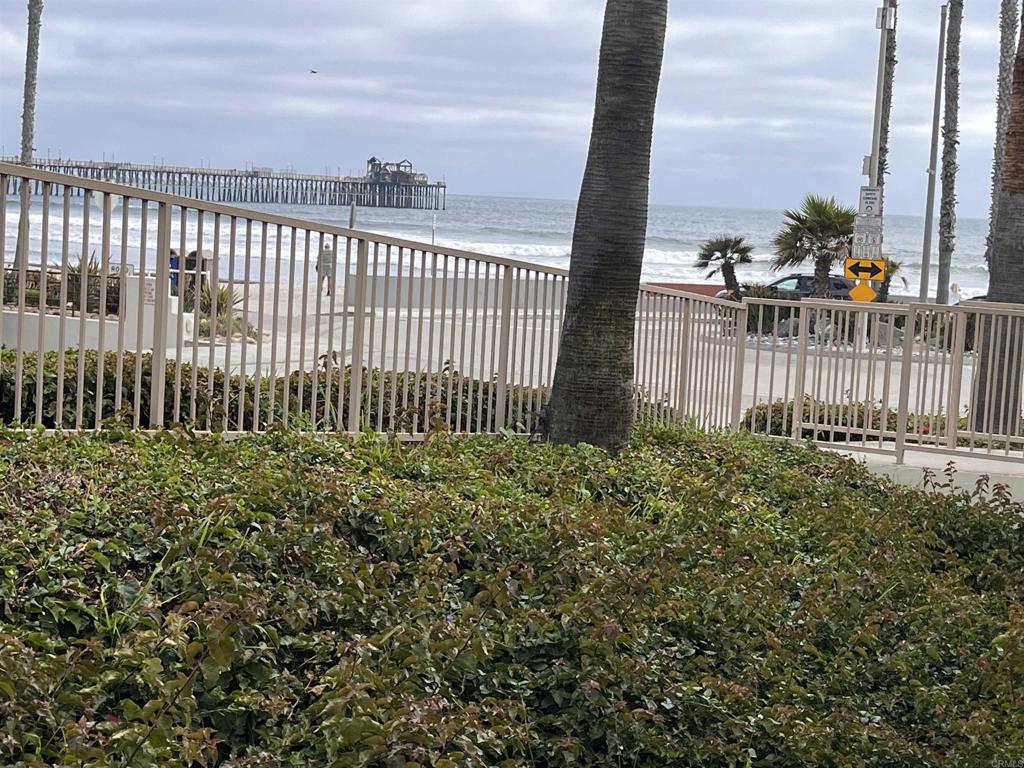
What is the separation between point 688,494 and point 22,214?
396 centimetres

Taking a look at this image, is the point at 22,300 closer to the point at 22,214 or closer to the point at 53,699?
the point at 22,214

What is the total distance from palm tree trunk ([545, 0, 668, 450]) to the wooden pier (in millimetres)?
108318

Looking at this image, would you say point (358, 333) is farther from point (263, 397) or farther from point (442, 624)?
point (442, 624)

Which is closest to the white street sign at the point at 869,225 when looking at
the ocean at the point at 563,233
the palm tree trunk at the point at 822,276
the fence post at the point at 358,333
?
the palm tree trunk at the point at 822,276

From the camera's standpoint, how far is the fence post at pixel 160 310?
7418 millimetres

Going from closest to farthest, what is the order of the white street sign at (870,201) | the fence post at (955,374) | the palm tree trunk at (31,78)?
the fence post at (955,374) < the white street sign at (870,201) < the palm tree trunk at (31,78)

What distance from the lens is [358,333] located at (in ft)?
28.3

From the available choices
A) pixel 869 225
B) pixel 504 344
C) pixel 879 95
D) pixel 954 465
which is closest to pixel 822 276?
pixel 879 95

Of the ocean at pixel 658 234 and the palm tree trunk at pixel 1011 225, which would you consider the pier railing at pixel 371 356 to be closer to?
the palm tree trunk at pixel 1011 225

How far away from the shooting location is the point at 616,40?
8.79 meters

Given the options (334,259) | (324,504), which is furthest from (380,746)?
(334,259)

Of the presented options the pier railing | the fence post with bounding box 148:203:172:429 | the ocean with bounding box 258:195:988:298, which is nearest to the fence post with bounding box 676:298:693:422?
the pier railing

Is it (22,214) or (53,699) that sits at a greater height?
(22,214)

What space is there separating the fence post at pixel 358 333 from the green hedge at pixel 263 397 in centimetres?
11
